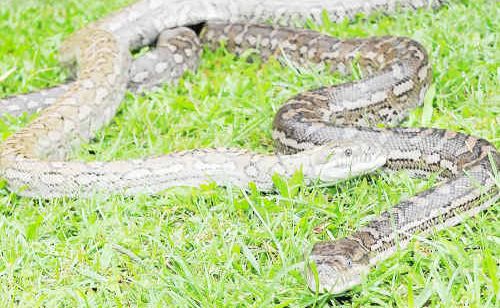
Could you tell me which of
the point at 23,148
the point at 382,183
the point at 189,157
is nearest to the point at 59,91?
the point at 23,148

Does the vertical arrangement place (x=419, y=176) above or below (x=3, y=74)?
above

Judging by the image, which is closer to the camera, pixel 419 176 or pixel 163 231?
pixel 163 231

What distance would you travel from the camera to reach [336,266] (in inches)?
196

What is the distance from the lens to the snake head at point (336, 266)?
4.90 metres

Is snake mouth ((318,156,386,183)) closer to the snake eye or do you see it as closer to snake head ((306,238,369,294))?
snake head ((306,238,369,294))

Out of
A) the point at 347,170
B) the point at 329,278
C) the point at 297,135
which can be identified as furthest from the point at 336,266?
the point at 297,135

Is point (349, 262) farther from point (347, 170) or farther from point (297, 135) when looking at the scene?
point (297, 135)

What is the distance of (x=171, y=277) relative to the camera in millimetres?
5277

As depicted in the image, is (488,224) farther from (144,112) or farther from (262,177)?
(144,112)

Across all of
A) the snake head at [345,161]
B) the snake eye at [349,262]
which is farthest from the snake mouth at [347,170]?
the snake eye at [349,262]

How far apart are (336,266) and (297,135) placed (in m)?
2.35

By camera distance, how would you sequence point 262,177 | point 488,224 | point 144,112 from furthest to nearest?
point 144,112 < point 262,177 < point 488,224

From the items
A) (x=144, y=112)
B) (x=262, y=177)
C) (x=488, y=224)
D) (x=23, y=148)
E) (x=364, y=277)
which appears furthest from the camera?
(x=144, y=112)

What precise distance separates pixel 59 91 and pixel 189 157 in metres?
2.80
